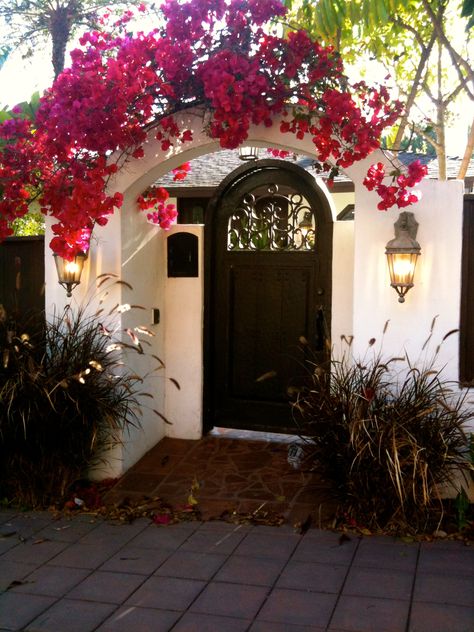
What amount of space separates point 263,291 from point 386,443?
2318mm

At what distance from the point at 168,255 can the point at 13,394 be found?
7.15 ft

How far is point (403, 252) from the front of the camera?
4.93 meters

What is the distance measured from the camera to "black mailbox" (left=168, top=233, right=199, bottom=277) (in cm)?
646

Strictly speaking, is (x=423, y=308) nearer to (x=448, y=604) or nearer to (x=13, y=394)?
(x=448, y=604)

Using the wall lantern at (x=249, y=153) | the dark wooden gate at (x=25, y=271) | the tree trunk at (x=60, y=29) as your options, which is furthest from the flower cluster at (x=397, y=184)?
the tree trunk at (x=60, y=29)

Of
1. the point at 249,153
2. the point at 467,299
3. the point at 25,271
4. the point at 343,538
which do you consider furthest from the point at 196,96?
the point at 343,538

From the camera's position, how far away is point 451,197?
16.5ft

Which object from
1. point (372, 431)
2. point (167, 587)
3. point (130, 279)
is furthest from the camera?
point (130, 279)

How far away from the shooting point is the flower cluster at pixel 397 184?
15.5 feet

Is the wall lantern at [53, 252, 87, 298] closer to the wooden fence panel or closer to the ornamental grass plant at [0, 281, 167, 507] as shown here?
the ornamental grass plant at [0, 281, 167, 507]

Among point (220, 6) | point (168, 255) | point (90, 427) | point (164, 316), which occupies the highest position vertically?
point (220, 6)

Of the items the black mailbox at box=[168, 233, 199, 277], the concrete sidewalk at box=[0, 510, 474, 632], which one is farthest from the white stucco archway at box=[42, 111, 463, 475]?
the concrete sidewalk at box=[0, 510, 474, 632]

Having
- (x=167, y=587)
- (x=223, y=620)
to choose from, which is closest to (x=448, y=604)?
(x=223, y=620)

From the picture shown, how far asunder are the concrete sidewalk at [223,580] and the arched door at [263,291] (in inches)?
70.9
